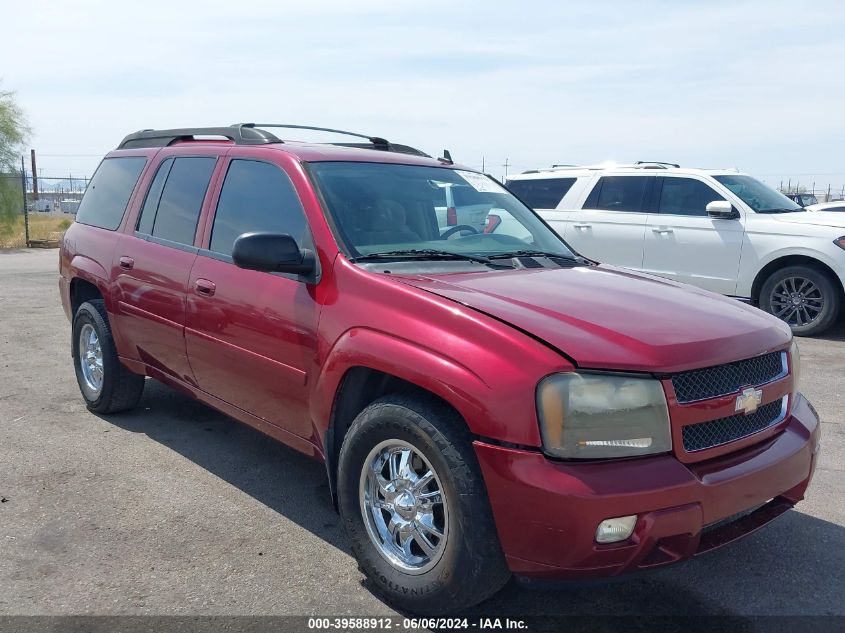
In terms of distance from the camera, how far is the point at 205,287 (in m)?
4.10

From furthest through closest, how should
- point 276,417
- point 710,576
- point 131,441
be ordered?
point 131,441 → point 276,417 → point 710,576

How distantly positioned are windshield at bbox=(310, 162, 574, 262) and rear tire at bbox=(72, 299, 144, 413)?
2.26 m

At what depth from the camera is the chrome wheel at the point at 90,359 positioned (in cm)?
546

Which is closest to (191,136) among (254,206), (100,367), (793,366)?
(254,206)

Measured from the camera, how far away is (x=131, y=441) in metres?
5.01

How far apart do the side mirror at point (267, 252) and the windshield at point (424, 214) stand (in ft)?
0.83

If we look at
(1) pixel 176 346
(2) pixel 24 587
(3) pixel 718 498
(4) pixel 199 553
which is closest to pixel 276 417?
(4) pixel 199 553

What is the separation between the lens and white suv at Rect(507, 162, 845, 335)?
867cm

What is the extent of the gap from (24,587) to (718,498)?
108 inches

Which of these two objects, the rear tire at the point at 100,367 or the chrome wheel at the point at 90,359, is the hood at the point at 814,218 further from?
the chrome wheel at the point at 90,359

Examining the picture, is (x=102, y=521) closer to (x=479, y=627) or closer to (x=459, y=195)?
(x=479, y=627)

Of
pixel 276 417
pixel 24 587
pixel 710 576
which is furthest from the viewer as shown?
pixel 276 417

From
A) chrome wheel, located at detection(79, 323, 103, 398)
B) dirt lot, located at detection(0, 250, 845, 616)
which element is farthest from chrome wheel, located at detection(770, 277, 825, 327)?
chrome wheel, located at detection(79, 323, 103, 398)

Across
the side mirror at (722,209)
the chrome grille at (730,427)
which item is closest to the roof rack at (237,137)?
the chrome grille at (730,427)
